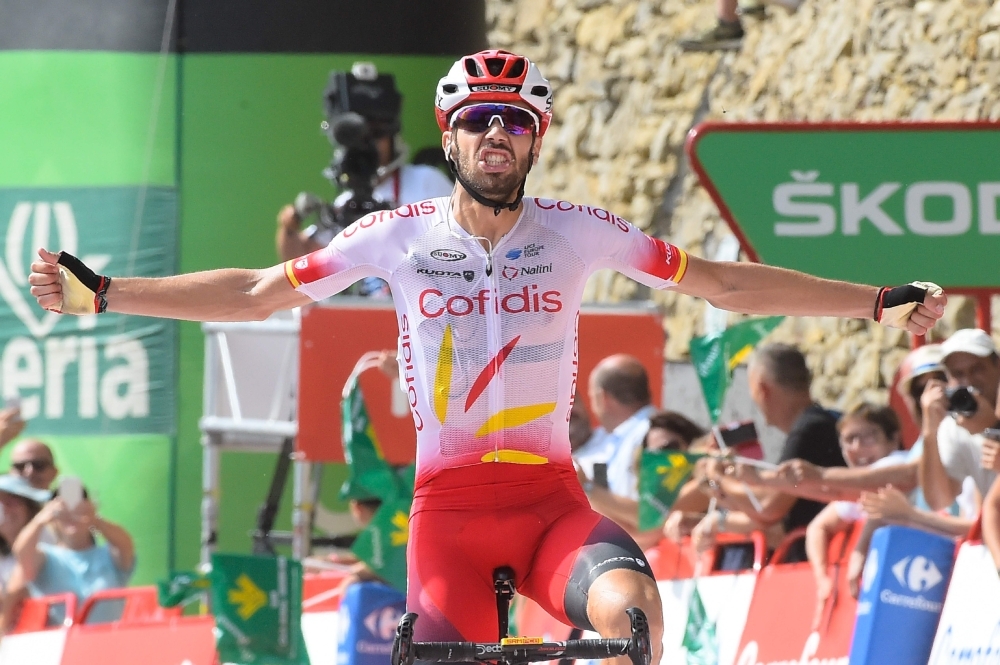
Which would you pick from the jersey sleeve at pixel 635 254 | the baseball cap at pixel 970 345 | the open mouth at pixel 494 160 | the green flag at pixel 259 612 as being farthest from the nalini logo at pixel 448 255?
the green flag at pixel 259 612

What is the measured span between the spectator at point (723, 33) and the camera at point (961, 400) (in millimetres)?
7304

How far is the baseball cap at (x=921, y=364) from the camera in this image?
23.2 feet

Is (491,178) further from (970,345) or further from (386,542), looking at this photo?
(386,542)

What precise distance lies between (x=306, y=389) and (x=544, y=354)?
4143mm

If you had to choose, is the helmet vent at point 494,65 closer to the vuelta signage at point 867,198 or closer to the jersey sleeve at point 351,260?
the jersey sleeve at point 351,260

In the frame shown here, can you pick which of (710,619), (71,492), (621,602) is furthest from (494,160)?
(71,492)

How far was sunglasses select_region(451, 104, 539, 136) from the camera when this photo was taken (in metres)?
5.00

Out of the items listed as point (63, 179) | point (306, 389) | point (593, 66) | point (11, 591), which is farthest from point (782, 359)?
point (593, 66)

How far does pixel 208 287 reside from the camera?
5.14m

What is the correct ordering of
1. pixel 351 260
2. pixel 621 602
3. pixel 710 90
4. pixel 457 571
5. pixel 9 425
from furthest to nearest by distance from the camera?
pixel 710 90
pixel 9 425
pixel 351 260
pixel 457 571
pixel 621 602

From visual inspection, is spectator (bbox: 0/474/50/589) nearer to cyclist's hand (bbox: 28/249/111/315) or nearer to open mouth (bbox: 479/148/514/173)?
cyclist's hand (bbox: 28/249/111/315)

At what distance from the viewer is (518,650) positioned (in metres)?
4.22

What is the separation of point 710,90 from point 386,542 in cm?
788

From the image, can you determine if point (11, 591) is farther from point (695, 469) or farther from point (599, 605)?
point (599, 605)
